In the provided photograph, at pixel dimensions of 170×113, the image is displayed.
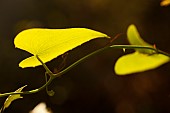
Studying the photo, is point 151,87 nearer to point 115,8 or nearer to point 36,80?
point 115,8

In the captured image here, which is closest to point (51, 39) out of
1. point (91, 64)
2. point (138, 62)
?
point (138, 62)

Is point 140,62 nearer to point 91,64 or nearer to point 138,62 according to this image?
point 138,62

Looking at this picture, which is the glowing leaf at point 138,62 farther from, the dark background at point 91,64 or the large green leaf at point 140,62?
the dark background at point 91,64

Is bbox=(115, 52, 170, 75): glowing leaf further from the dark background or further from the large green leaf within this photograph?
the dark background

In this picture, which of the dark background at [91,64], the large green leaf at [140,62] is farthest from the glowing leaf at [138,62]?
the dark background at [91,64]

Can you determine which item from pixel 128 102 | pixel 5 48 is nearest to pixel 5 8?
pixel 5 48

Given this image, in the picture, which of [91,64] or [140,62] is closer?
[140,62]

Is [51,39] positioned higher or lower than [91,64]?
higher
